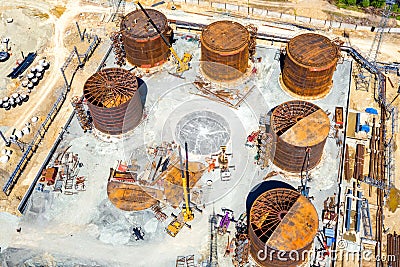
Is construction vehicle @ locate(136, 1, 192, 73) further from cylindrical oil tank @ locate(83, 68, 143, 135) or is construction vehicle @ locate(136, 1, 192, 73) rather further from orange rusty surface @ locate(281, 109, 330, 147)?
orange rusty surface @ locate(281, 109, 330, 147)

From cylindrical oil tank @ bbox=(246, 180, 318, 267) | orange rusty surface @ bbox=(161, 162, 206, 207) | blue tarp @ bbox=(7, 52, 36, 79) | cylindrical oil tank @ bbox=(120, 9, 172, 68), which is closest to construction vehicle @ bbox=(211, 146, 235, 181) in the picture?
orange rusty surface @ bbox=(161, 162, 206, 207)

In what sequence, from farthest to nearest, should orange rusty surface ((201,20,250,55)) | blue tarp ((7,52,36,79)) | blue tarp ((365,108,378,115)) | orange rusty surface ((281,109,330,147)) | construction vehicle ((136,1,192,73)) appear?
blue tarp ((7,52,36,79)), construction vehicle ((136,1,192,73)), blue tarp ((365,108,378,115)), orange rusty surface ((201,20,250,55)), orange rusty surface ((281,109,330,147))

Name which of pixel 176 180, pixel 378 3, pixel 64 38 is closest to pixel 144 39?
pixel 64 38

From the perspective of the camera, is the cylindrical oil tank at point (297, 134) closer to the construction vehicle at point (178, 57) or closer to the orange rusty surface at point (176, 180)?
the orange rusty surface at point (176, 180)

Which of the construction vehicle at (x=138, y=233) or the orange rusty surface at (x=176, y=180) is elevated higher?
the orange rusty surface at (x=176, y=180)

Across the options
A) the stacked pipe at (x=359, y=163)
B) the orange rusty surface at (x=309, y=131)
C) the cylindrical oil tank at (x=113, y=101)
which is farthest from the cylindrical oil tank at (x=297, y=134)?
the cylindrical oil tank at (x=113, y=101)

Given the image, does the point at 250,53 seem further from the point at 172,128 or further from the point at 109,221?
the point at 109,221
